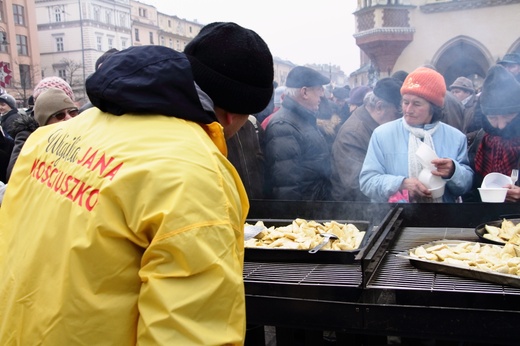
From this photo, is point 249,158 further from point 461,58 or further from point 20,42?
point 20,42

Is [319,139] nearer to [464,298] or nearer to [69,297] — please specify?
[464,298]

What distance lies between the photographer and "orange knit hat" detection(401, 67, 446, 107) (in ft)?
10.8

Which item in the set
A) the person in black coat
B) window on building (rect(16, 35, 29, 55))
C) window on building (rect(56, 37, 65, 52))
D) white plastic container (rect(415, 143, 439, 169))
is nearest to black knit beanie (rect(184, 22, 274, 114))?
white plastic container (rect(415, 143, 439, 169))

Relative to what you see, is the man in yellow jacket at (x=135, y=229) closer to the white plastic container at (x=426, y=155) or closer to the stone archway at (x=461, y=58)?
the white plastic container at (x=426, y=155)

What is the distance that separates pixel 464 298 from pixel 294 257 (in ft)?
2.65

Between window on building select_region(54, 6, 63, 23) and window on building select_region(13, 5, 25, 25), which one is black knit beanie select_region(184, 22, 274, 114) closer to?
window on building select_region(54, 6, 63, 23)

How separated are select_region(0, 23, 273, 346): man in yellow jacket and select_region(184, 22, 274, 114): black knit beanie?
0.66 ft

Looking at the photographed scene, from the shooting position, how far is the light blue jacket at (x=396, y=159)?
10.7 ft

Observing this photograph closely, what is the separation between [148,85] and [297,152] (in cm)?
307

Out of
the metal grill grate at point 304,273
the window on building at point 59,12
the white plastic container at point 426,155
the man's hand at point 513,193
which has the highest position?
the window on building at point 59,12

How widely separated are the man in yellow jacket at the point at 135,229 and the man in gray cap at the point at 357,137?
2.78 m

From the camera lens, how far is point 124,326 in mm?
1115

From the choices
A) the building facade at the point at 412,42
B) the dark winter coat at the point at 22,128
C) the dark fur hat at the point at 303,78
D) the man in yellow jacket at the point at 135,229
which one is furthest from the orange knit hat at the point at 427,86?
the building facade at the point at 412,42

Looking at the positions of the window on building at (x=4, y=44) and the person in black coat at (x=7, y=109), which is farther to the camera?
the window on building at (x=4, y=44)
